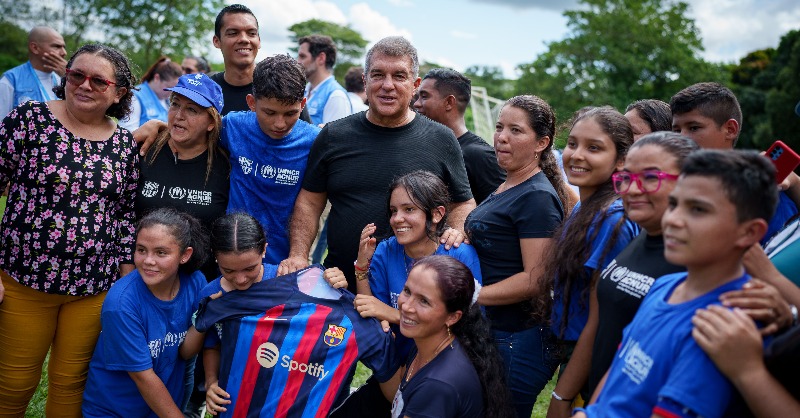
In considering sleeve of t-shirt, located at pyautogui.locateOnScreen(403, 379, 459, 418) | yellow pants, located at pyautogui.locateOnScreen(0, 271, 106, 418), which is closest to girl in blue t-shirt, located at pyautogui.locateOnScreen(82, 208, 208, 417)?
yellow pants, located at pyautogui.locateOnScreen(0, 271, 106, 418)

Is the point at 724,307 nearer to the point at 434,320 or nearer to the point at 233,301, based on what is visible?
the point at 434,320

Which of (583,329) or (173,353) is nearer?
(583,329)

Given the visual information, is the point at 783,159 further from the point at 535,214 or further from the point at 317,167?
the point at 317,167

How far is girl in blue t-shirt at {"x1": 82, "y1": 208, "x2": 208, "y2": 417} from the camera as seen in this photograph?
3.62 metres

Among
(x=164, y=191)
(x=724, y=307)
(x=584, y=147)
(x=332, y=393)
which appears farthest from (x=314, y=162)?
(x=724, y=307)

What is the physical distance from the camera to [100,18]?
35469mm

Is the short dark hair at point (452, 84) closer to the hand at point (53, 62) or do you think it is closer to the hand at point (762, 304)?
the hand at point (762, 304)

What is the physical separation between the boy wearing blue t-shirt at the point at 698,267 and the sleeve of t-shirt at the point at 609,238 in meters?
0.64

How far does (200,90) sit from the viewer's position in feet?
13.3

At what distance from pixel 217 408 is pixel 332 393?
612 millimetres

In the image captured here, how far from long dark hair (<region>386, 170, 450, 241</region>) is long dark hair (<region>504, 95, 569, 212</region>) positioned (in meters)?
0.59

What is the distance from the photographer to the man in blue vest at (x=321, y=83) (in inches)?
286

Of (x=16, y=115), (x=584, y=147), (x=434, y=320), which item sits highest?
(x=584, y=147)

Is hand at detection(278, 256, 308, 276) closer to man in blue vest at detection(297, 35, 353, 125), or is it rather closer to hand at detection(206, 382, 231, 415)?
hand at detection(206, 382, 231, 415)
